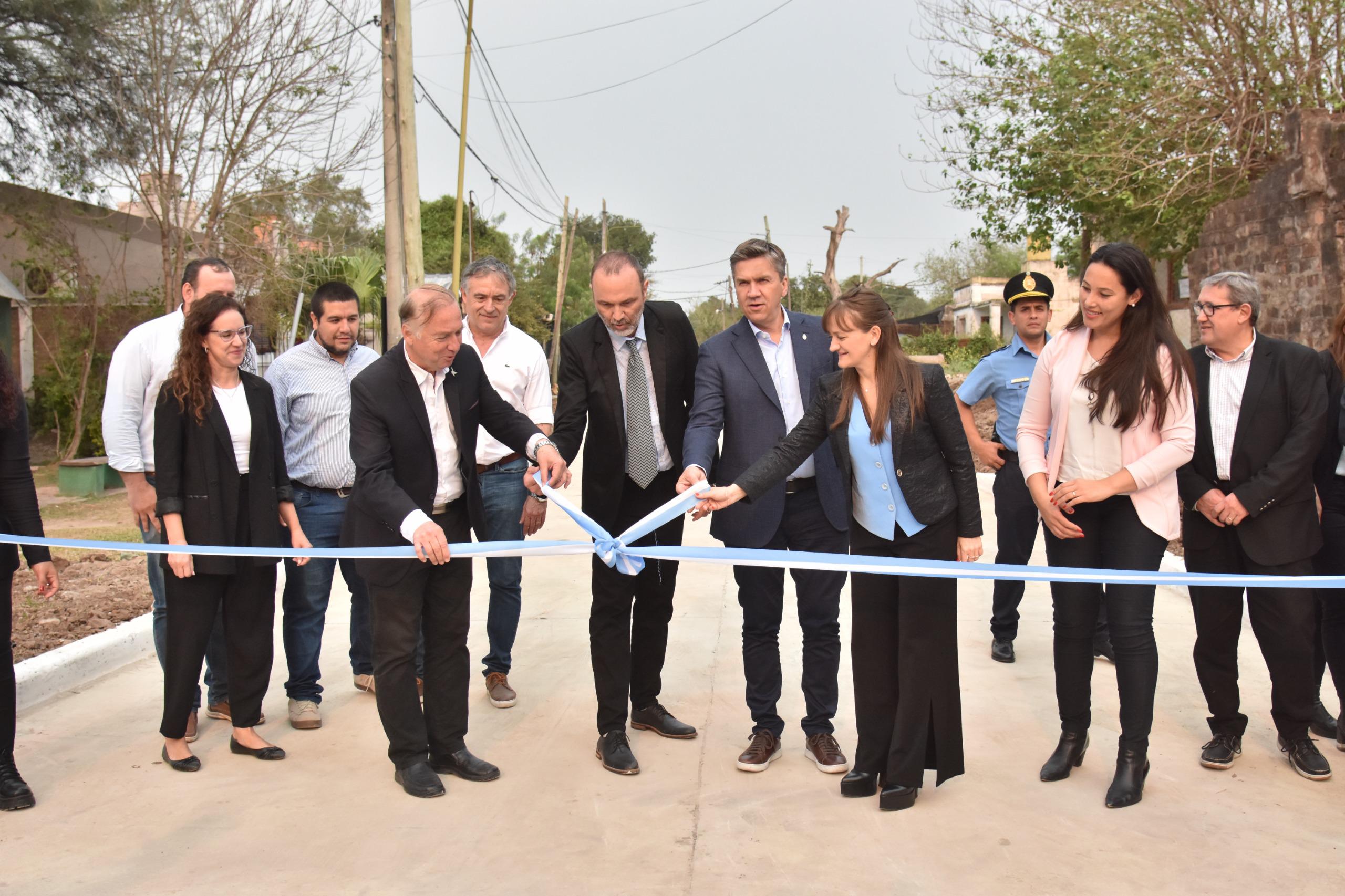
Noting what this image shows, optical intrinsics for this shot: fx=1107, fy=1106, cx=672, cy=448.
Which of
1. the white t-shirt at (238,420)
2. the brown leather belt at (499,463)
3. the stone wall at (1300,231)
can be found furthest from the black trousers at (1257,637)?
the stone wall at (1300,231)

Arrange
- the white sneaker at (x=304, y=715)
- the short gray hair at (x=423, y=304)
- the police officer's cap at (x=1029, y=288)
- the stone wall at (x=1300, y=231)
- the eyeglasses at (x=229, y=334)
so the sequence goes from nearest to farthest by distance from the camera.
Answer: the short gray hair at (x=423, y=304), the eyeglasses at (x=229, y=334), the white sneaker at (x=304, y=715), the police officer's cap at (x=1029, y=288), the stone wall at (x=1300, y=231)

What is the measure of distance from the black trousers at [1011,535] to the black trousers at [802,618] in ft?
5.04

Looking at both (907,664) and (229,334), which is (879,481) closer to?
(907,664)

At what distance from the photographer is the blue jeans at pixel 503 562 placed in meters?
5.41

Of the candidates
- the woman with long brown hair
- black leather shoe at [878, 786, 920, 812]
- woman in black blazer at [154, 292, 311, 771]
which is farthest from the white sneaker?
the woman with long brown hair

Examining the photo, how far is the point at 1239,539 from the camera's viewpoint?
14.1 feet

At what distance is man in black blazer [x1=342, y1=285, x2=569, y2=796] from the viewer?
4078 millimetres

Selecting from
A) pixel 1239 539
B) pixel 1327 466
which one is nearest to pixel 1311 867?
pixel 1239 539

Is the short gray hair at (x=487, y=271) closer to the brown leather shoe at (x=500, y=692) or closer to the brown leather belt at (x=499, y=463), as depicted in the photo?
the brown leather belt at (x=499, y=463)

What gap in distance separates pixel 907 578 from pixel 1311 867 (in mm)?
1475

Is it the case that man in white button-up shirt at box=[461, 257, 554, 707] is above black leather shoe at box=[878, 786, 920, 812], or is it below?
above

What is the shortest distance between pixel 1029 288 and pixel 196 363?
4.02m

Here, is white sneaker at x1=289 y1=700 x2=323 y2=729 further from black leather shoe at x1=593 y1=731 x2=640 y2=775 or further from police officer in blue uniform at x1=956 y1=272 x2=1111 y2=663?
police officer in blue uniform at x1=956 y1=272 x2=1111 y2=663

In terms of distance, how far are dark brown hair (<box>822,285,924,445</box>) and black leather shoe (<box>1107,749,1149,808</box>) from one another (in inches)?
56.2
